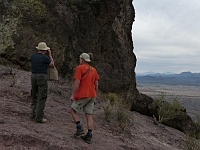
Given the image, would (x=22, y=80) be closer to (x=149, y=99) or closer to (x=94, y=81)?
(x=94, y=81)

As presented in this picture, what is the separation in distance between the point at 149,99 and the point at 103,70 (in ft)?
12.7

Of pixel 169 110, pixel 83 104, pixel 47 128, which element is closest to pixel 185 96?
pixel 169 110

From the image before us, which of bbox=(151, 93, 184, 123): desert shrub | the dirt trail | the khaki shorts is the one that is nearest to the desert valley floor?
bbox=(151, 93, 184, 123): desert shrub

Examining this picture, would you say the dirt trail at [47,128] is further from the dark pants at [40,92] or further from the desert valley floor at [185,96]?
the desert valley floor at [185,96]

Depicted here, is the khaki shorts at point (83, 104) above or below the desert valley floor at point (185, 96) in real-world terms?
above

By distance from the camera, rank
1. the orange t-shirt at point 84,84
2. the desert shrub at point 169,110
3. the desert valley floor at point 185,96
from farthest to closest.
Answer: the desert valley floor at point 185,96
the desert shrub at point 169,110
the orange t-shirt at point 84,84

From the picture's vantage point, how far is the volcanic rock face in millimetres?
15281

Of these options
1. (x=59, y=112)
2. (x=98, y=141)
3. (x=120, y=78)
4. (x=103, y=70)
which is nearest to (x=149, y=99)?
(x=120, y=78)

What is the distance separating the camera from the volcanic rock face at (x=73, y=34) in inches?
602

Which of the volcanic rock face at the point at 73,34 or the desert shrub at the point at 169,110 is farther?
the desert shrub at the point at 169,110

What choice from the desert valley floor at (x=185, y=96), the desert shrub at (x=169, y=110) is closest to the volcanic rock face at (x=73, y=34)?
the desert shrub at (x=169, y=110)

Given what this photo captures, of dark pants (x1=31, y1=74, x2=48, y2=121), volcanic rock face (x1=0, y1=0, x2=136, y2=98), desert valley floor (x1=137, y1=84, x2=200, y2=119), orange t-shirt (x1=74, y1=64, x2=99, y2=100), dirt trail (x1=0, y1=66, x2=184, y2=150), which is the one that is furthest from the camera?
desert valley floor (x1=137, y1=84, x2=200, y2=119)

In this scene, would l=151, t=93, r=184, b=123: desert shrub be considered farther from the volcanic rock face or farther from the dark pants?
the dark pants

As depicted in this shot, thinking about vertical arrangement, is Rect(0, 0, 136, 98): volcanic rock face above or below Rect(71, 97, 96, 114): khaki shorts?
above
